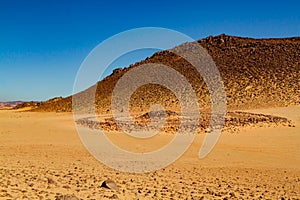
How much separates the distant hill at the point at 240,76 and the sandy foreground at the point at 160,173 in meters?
22.5

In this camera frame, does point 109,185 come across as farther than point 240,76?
No

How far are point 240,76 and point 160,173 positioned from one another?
4053 centimetres

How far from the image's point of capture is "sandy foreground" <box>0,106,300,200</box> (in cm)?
841

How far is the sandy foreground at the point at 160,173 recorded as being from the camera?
8406 millimetres

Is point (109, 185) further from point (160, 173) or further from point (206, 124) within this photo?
point (206, 124)

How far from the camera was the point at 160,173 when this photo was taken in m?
11.4

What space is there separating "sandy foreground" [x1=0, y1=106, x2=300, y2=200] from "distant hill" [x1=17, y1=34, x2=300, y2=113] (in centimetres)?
2249

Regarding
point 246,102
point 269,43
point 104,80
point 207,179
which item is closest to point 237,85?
point 246,102

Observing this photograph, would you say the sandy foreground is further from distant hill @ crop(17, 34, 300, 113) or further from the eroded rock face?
distant hill @ crop(17, 34, 300, 113)

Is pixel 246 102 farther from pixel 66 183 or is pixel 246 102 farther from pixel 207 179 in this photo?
pixel 66 183

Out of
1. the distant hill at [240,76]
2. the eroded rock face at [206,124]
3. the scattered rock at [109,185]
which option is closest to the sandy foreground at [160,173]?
the scattered rock at [109,185]

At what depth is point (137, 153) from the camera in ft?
50.7

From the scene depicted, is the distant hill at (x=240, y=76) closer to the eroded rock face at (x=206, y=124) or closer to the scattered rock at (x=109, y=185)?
the eroded rock face at (x=206, y=124)

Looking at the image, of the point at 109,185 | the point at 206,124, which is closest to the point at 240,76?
the point at 206,124
